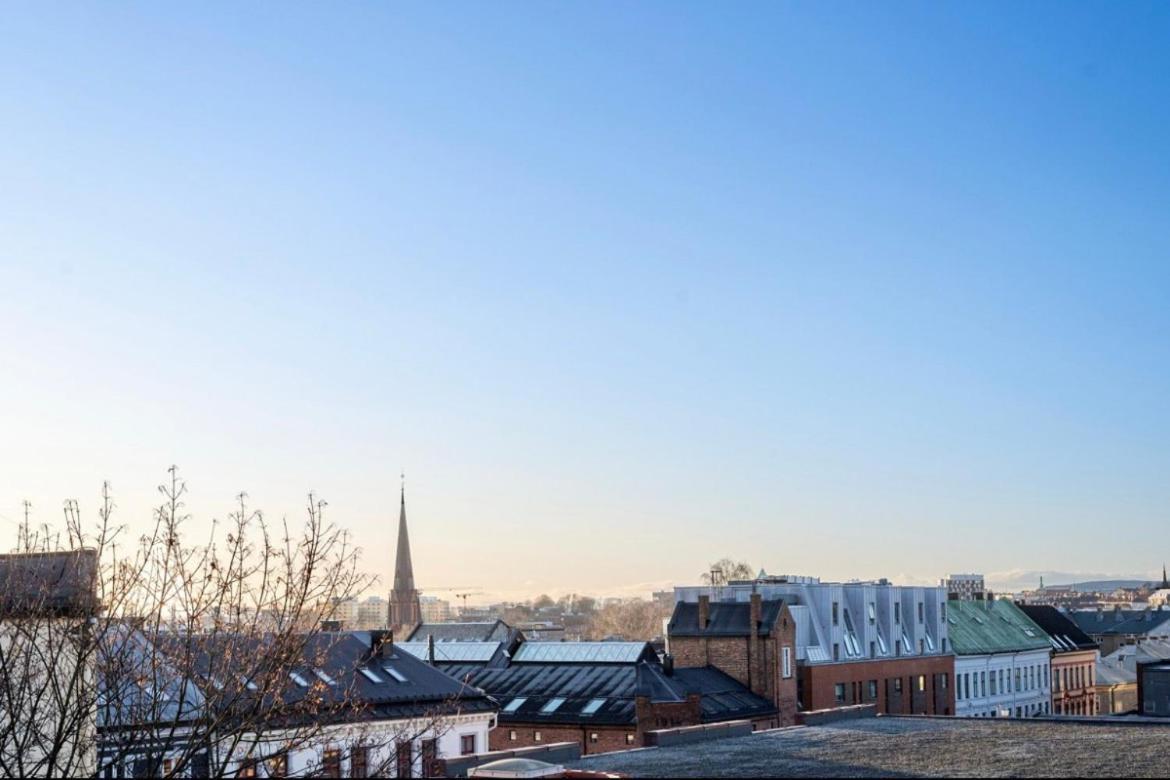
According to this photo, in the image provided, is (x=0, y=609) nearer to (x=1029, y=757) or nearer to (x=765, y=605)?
(x=1029, y=757)

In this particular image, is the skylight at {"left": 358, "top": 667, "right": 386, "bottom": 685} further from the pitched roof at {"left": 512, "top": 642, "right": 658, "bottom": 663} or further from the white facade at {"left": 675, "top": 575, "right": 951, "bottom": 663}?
the white facade at {"left": 675, "top": 575, "right": 951, "bottom": 663}

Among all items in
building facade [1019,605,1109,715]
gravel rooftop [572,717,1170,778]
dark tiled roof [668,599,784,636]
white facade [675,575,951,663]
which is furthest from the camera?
building facade [1019,605,1109,715]

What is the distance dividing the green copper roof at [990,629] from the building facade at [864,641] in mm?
4786

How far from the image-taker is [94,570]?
16.6m

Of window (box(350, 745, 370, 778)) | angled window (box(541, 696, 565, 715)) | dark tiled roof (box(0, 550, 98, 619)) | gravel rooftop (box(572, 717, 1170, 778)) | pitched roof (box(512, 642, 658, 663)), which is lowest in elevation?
angled window (box(541, 696, 565, 715))

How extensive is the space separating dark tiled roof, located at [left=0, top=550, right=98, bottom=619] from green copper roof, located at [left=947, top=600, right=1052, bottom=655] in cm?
8161

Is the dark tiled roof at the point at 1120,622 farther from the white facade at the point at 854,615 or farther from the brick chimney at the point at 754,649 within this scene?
the brick chimney at the point at 754,649

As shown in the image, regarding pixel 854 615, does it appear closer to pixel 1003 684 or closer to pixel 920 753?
pixel 1003 684

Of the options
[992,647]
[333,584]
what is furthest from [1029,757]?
[992,647]

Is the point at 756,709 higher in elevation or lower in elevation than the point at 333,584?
lower

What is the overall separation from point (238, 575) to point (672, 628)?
57.5 meters

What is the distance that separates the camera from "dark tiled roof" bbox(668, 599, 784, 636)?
7031 cm

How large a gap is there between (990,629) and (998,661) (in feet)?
13.0

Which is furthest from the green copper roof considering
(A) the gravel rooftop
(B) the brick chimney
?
(A) the gravel rooftop
